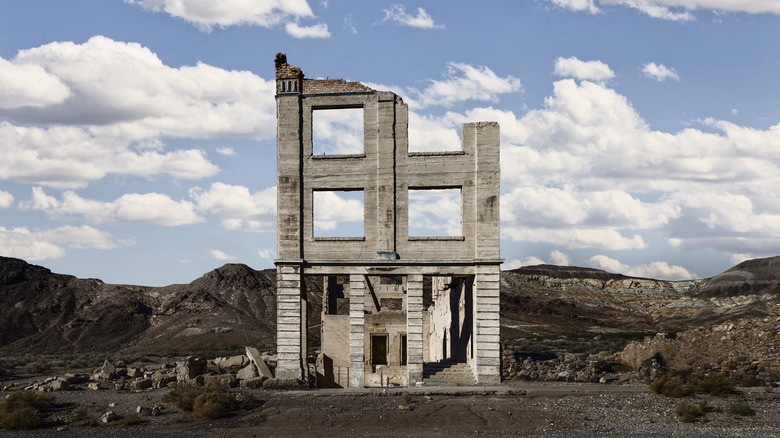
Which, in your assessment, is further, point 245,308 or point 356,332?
point 245,308

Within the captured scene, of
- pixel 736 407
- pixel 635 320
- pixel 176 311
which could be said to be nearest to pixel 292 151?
pixel 736 407

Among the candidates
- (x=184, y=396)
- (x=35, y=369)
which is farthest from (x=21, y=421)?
(x=35, y=369)

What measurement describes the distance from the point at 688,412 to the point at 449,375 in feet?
25.6

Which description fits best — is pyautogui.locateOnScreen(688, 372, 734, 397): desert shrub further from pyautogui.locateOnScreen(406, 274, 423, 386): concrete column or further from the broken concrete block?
the broken concrete block

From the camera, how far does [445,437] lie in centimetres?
1702

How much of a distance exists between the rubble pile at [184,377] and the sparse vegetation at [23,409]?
2.57 metres

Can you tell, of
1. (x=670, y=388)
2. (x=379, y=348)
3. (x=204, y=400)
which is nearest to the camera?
(x=204, y=400)

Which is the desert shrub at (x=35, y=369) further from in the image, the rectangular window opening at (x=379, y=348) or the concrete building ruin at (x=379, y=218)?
the concrete building ruin at (x=379, y=218)

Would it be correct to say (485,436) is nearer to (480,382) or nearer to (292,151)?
(480,382)

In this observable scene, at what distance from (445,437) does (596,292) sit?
8262 centimetres

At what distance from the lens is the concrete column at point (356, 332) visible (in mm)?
23906

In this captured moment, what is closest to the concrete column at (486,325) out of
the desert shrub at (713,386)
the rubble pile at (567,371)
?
the rubble pile at (567,371)

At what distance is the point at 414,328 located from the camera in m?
23.8

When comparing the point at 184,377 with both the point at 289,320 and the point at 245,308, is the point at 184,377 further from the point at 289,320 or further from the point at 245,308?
the point at 245,308
